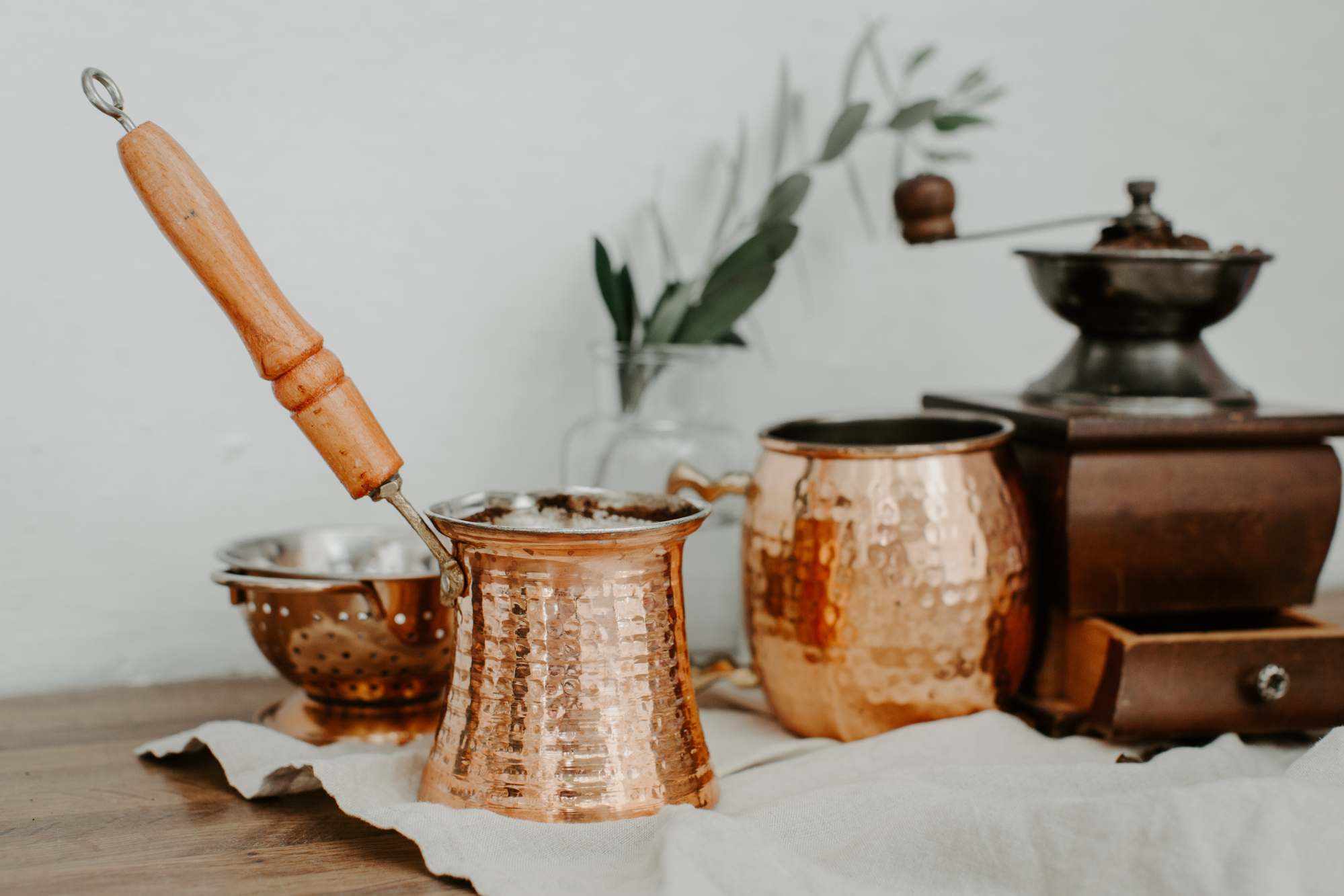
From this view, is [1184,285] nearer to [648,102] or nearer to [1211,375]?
[1211,375]

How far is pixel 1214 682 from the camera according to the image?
2.51ft

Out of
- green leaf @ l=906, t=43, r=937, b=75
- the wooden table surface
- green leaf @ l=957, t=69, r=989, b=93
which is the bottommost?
the wooden table surface

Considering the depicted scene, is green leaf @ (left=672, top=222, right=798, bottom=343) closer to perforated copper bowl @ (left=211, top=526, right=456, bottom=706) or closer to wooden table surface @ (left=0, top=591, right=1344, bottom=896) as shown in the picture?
perforated copper bowl @ (left=211, top=526, right=456, bottom=706)

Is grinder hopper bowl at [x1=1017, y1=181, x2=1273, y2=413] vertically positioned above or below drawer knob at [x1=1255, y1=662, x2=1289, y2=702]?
above

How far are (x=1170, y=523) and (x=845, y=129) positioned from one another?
463 millimetres

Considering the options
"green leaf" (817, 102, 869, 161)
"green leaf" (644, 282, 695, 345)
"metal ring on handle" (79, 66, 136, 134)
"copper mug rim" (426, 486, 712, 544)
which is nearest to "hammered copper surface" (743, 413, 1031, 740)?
"copper mug rim" (426, 486, 712, 544)

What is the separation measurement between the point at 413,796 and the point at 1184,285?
2.24ft

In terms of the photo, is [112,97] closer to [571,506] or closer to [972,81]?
[571,506]

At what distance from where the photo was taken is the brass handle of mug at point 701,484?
82 cm

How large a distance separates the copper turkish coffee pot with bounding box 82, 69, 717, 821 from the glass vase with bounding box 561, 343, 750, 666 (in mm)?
319

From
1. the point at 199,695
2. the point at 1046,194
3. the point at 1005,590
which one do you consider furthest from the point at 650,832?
the point at 1046,194

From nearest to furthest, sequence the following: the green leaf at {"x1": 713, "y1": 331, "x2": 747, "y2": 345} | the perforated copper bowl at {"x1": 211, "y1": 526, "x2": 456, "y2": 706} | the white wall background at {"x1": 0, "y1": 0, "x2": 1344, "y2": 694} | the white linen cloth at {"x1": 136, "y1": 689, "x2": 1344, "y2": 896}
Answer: the white linen cloth at {"x1": 136, "y1": 689, "x2": 1344, "y2": 896} → the perforated copper bowl at {"x1": 211, "y1": 526, "x2": 456, "y2": 706} → the white wall background at {"x1": 0, "y1": 0, "x2": 1344, "y2": 694} → the green leaf at {"x1": 713, "y1": 331, "x2": 747, "y2": 345}

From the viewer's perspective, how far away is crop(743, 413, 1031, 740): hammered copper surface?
745 millimetres

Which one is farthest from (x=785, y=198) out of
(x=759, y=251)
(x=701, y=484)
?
(x=701, y=484)
